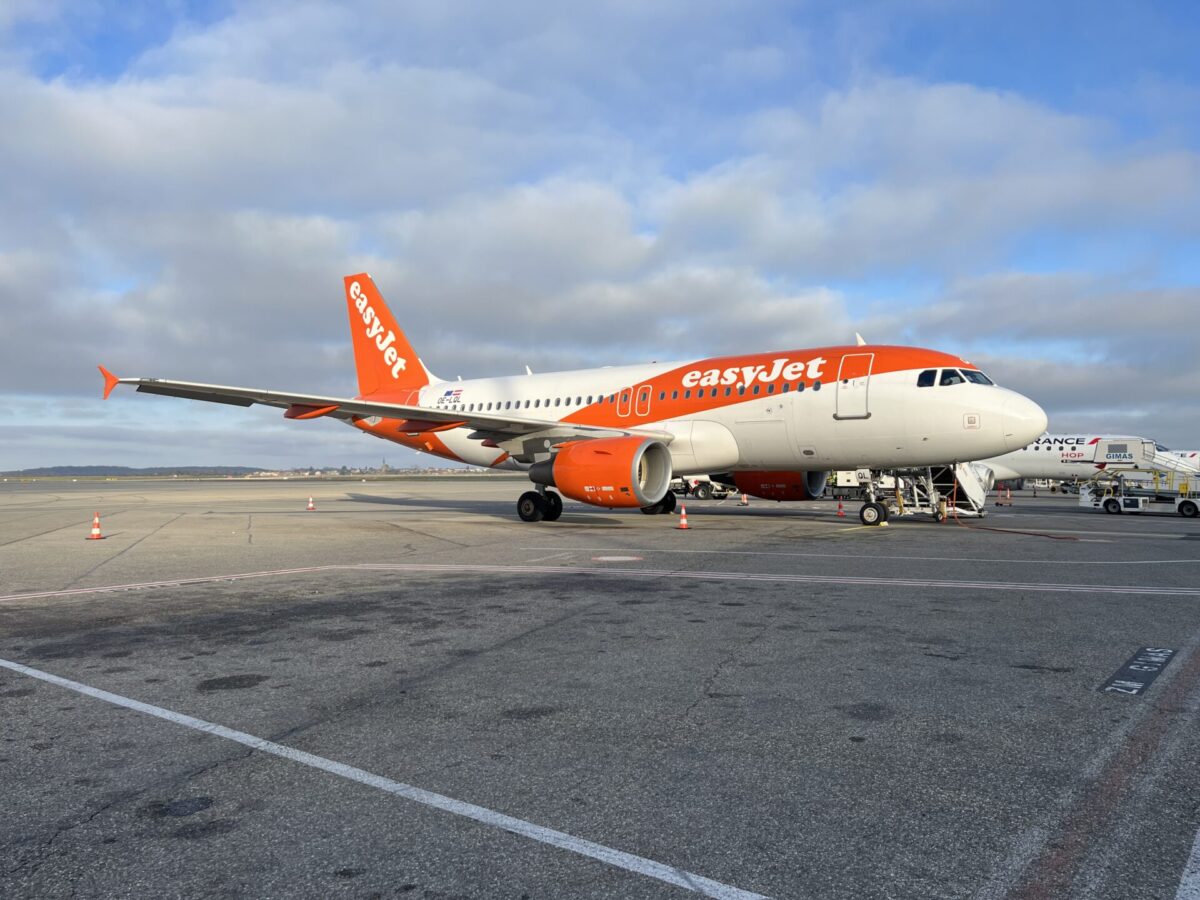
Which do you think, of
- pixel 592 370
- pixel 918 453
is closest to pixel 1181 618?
pixel 918 453

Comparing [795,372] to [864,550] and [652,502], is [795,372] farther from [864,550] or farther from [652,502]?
[864,550]

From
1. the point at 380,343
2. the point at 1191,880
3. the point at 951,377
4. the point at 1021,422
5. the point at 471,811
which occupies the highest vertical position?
the point at 380,343

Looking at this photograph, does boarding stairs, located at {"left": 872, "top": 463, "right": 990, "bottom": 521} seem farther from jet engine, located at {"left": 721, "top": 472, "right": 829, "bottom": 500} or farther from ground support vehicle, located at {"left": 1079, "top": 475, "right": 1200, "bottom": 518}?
ground support vehicle, located at {"left": 1079, "top": 475, "right": 1200, "bottom": 518}

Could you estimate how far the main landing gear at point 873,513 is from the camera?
16.8 meters

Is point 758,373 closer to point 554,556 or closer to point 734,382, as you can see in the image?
point 734,382

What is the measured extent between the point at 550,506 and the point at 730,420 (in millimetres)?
4501

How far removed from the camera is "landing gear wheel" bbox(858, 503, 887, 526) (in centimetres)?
1681

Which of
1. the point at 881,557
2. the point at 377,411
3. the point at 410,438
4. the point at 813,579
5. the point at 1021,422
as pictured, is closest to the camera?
the point at 813,579

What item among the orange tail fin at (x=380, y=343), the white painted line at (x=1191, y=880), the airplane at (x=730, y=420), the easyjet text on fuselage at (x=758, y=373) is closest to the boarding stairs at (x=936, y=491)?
the airplane at (x=730, y=420)

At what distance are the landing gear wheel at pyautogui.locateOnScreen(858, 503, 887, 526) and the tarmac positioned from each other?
27.8 ft

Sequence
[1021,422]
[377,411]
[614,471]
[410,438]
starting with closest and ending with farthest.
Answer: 1. [1021,422]
2. [614,471]
3. [377,411]
4. [410,438]

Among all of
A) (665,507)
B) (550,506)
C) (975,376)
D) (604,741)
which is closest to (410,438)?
(550,506)

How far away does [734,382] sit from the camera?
17172mm

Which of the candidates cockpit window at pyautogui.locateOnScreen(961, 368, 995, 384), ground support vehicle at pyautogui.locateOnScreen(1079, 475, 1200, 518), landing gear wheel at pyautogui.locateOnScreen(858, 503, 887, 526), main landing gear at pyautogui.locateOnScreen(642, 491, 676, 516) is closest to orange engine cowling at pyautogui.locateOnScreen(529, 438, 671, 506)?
landing gear wheel at pyautogui.locateOnScreen(858, 503, 887, 526)
